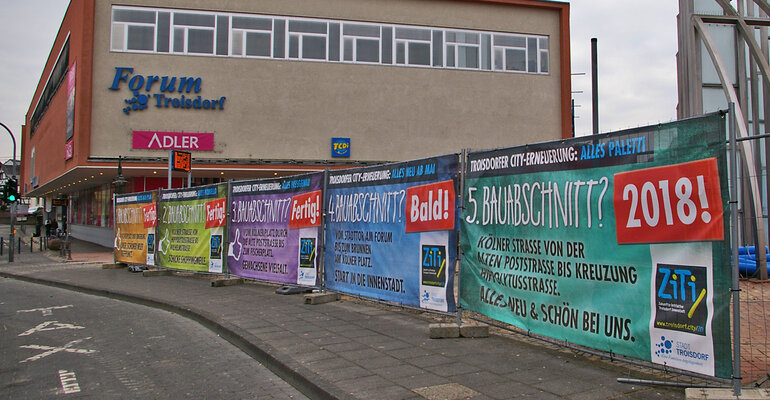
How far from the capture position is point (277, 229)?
37.7ft

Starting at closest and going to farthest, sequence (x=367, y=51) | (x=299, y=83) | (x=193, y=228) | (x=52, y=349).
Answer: (x=52, y=349) < (x=193, y=228) < (x=299, y=83) < (x=367, y=51)

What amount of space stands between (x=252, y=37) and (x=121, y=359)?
23412 mm

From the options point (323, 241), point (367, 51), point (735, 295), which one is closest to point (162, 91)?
point (367, 51)

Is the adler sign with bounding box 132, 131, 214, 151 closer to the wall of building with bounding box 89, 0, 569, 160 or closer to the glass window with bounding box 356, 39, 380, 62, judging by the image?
the wall of building with bounding box 89, 0, 569, 160

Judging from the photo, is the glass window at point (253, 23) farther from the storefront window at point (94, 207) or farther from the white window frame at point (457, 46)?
the storefront window at point (94, 207)

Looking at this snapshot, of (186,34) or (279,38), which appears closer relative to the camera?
(186,34)

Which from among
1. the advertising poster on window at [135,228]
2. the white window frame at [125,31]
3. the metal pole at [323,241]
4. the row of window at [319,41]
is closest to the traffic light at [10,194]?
the white window frame at [125,31]

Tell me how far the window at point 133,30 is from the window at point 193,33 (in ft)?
3.69

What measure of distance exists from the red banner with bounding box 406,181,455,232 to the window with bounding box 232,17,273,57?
21972mm

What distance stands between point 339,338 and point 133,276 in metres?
10.9

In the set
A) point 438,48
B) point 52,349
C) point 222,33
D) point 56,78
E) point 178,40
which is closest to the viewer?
point 52,349

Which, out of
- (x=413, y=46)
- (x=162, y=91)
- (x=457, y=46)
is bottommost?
(x=162, y=91)

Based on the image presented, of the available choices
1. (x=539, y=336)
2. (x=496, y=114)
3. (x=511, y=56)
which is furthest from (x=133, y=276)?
(x=511, y=56)

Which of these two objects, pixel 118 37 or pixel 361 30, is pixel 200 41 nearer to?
pixel 118 37
